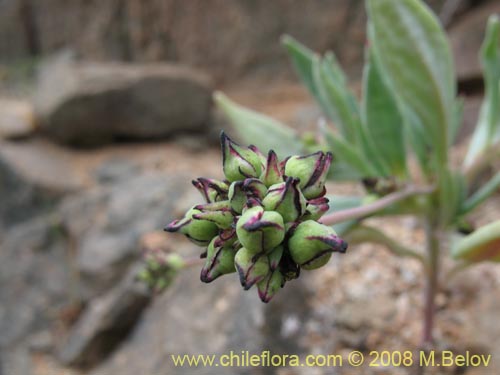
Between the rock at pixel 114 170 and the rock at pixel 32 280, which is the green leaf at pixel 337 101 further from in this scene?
the rock at pixel 114 170

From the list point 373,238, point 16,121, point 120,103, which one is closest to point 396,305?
point 373,238

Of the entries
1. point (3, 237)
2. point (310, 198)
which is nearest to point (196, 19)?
point (3, 237)

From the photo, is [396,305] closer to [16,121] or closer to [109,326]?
[109,326]

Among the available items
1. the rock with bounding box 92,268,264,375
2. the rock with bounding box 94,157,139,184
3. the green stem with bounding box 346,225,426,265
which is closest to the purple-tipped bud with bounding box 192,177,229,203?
the green stem with bounding box 346,225,426,265

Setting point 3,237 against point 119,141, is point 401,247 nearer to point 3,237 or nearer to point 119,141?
point 3,237

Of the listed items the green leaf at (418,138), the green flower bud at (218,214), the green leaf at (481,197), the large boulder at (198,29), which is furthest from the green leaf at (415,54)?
the large boulder at (198,29)

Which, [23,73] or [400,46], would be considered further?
[23,73]
